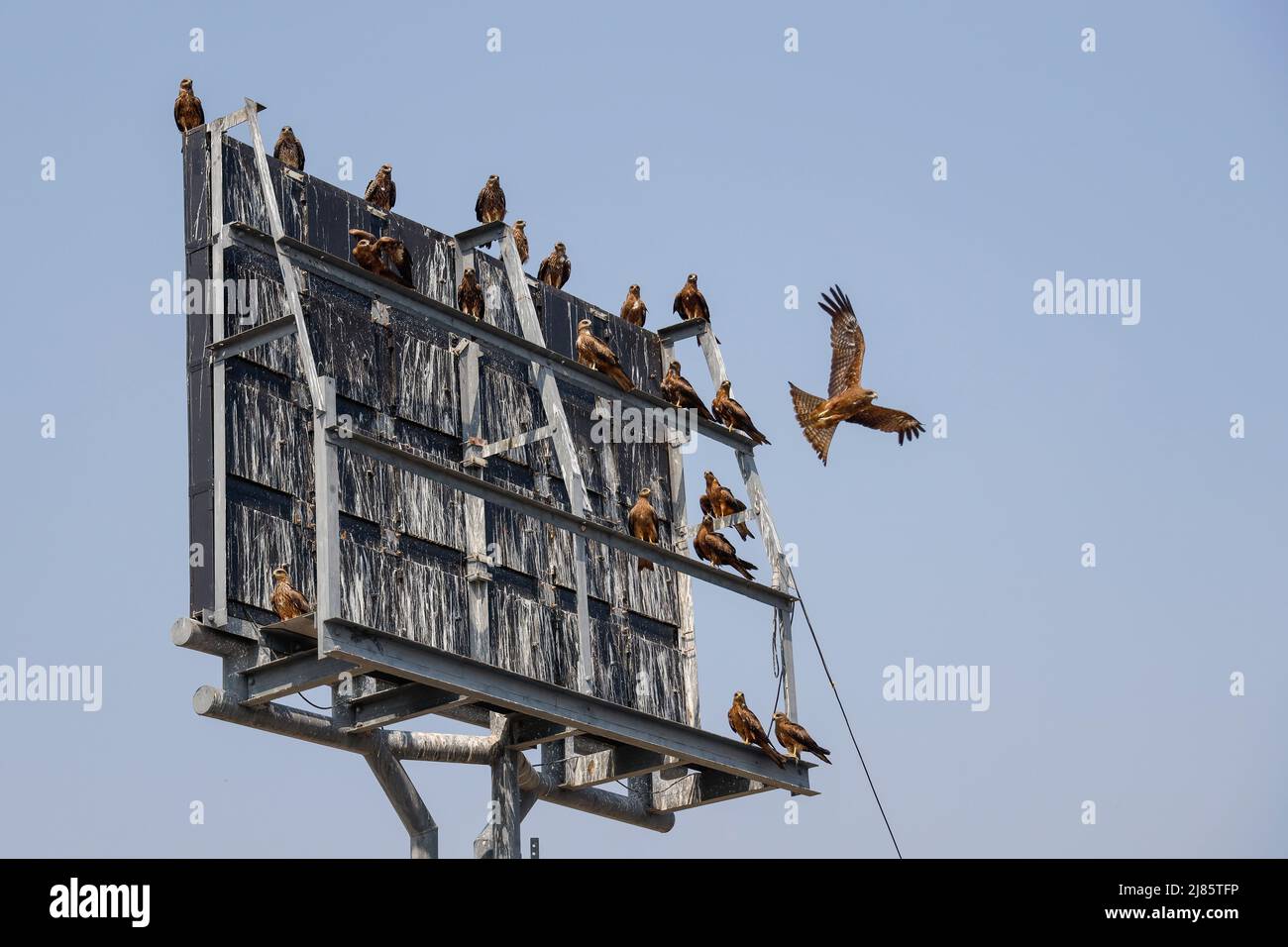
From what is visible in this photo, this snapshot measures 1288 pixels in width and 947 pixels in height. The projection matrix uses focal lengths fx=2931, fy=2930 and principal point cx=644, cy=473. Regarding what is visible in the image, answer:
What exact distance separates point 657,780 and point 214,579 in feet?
18.9

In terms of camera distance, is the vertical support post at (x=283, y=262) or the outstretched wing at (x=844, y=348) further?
the outstretched wing at (x=844, y=348)

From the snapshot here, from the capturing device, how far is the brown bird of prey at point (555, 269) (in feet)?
91.5

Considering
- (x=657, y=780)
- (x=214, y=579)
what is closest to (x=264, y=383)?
(x=214, y=579)

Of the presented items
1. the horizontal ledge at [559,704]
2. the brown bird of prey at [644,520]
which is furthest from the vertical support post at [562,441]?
the brown bird of prey at [644,520]

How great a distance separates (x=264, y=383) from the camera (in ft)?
76.5

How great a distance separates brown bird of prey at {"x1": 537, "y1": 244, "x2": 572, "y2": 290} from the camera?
1097 inches

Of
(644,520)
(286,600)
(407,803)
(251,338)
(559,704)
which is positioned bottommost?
(407,803)

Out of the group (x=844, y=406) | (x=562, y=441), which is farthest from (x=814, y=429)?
(x=562, y=441)

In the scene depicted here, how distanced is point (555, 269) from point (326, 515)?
22.2 feet

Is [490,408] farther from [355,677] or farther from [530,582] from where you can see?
[355,677]

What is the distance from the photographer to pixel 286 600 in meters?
22.5

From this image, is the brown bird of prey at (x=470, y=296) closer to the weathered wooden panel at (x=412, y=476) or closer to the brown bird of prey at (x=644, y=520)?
the weathered wooden panel at (x=412, y=476)

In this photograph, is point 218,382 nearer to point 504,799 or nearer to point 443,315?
point 443,315

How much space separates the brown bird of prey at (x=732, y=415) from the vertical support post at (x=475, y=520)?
9.68 ft
